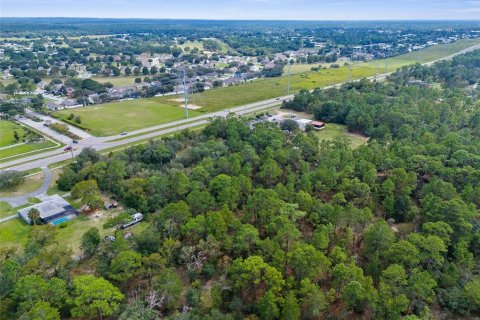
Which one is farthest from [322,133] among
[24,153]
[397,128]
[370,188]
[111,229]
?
[24,153]

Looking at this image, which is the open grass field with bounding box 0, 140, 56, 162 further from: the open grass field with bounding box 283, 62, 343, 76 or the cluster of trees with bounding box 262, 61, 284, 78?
the open grass field with bounding box 283, 62, 343, 76

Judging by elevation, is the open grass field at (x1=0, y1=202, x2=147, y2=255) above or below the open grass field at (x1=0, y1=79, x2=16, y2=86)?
below

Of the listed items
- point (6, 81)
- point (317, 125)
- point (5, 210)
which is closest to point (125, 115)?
point (5, 210)

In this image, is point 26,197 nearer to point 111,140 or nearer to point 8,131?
point 111,140

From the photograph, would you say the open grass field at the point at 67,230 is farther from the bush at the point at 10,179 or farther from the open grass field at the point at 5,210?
the bush at the point at 10,179

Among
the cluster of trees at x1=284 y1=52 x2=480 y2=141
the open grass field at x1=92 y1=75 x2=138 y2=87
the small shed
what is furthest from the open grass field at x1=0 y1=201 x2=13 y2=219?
the open grass field at x1=92 y1=75 x2=138 y2=87

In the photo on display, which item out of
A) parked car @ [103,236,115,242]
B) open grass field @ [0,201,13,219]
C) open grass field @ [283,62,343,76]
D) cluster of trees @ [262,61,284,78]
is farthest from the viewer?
open grass field @ [283,62,343,76]

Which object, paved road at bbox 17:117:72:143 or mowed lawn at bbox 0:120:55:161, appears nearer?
mowed lawn at bbox 0:120:55:161

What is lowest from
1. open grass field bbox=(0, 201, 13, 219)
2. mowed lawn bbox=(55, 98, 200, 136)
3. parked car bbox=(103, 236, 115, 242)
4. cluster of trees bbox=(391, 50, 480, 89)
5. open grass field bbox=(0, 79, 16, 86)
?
open grass field bbox=(0, 201, 13, 219)

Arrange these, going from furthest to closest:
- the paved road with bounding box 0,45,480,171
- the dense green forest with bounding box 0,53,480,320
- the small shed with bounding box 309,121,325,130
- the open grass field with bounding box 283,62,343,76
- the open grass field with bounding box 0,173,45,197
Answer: the open grass field with bounding box 283,62,343,76, the small shed with bounding box 309,121,325,130, the paved road with bounding box 0,45,480,171, the open grass field with bounding box 0,173,45,197, the dense green forest with bounding box 0,53,480,320
